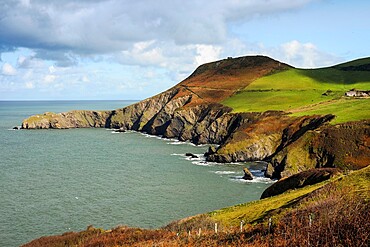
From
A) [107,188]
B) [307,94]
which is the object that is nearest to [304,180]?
[107,188]

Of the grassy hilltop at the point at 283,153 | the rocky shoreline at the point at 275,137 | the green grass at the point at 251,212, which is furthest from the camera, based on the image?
the rocky shoreline at the point at 275,137

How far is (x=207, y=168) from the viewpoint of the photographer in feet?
308

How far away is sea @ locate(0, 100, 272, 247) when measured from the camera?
183 ft

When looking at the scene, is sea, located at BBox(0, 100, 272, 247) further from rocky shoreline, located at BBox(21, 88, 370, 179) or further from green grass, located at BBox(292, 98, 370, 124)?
→ green grass, located at BBox(292, 98, 370, 124)

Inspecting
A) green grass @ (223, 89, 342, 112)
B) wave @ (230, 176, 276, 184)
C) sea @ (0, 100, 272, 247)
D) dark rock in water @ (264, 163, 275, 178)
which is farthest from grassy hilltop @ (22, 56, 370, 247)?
sea @ (0, 100, 272, 247)

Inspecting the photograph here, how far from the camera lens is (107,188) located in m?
74.0

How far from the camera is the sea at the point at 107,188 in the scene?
183ft

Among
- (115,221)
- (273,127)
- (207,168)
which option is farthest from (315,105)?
(115,221)

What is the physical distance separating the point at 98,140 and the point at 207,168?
69.4m

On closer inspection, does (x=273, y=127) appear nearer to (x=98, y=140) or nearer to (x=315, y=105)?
(x=315, y=105)

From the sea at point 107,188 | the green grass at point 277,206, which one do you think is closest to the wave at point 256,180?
the sea at point 107,188

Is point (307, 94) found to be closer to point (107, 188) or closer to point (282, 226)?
point (107, 188)

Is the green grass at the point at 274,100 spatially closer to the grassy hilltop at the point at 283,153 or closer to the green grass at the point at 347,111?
the grassy hilltop at the point at 283,153

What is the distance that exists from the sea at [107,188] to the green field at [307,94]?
110 feet
